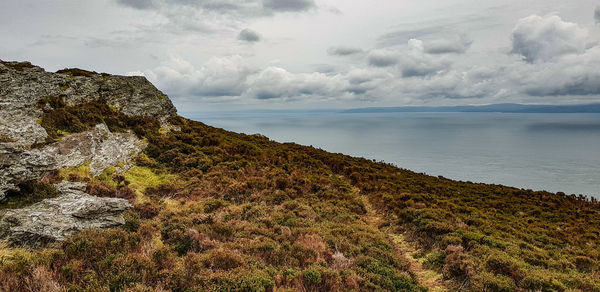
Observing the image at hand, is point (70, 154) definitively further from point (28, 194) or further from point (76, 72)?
point (76, 72)

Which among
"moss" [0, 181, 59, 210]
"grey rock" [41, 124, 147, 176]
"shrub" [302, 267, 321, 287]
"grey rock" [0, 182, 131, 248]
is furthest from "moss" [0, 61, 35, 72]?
"shrub" [302, 267, 321, 287]

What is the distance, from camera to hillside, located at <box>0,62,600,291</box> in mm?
6387

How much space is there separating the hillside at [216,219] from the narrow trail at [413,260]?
65 mm

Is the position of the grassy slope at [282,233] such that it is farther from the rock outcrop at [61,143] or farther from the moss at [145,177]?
the rock outcrop at [61,143]

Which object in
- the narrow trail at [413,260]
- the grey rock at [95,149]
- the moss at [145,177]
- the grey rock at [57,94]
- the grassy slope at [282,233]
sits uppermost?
the grey rock at [57,94]

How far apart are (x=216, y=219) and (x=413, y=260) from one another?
23.9 ft

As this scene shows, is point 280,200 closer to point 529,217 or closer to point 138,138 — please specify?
point 138,138

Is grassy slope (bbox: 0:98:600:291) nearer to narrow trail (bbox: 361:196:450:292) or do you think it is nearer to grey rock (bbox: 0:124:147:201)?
narrow trail (bbox: 361:196:450:292)

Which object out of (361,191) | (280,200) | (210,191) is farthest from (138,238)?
(361,191)

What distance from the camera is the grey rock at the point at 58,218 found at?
6605mm

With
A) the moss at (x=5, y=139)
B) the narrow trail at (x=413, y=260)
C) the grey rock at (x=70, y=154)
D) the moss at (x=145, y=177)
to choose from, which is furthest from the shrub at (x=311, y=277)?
the moss at (x=5, y=139)

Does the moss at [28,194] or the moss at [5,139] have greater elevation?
the moss at [5,139]

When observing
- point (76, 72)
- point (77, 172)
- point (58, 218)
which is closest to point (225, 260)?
point (58, 218)

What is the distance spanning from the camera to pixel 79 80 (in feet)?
69.3
